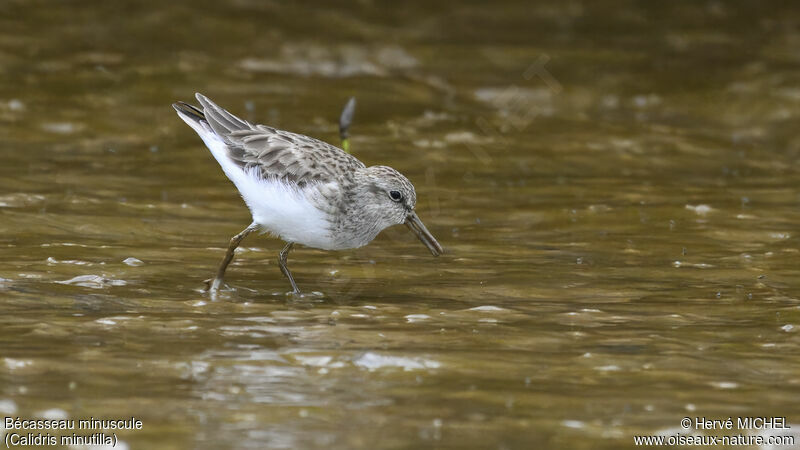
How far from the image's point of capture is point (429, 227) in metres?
10.3

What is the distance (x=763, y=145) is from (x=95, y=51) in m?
8.40

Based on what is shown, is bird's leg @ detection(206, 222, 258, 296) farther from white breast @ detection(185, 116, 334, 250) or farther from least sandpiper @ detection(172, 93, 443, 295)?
white breast @ detection(185, 116, 334, 250)

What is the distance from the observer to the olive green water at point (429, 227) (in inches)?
234

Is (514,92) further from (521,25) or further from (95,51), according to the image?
(95,51)

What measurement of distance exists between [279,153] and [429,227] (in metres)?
2.34

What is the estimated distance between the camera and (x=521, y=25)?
1688cm

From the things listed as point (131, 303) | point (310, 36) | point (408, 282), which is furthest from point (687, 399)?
point (310, 36)

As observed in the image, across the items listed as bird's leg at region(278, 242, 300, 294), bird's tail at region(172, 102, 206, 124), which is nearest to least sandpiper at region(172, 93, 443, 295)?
bird's leg at region(278, 242, 300, 294)

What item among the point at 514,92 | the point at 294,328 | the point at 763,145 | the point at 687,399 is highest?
the point at 514,92

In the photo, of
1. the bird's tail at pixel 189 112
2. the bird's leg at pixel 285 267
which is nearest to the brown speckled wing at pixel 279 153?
the bird's tail at pixel 189 112

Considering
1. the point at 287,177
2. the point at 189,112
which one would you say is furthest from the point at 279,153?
the point at 189,112

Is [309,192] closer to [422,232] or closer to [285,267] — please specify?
[285,267]

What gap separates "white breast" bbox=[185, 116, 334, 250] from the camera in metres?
7.97

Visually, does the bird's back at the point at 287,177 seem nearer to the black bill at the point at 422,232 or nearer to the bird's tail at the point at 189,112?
the bird's tail at the point at 189,112
